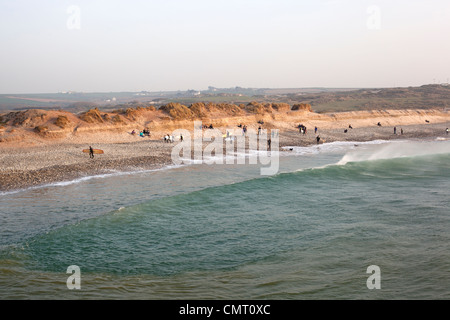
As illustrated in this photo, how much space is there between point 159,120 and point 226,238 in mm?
26624

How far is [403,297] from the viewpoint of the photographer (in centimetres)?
845

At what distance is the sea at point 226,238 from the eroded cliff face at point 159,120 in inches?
473

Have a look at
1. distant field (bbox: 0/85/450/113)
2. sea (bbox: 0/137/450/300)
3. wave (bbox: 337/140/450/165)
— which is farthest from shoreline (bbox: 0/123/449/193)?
distant field (bbox: 0/85/450/113)

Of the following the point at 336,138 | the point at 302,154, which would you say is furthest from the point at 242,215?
the point at 336,138

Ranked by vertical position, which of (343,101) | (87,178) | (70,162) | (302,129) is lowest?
(87,178)

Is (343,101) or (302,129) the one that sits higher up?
(343,101)

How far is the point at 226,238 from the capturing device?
12.4 m

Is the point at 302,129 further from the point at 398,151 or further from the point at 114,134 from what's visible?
the point at 114,134

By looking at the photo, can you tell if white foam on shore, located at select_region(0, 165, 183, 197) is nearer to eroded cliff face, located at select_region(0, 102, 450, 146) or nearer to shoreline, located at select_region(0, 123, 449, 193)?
shoreline, located at select_region(0, 123, 449, 193)

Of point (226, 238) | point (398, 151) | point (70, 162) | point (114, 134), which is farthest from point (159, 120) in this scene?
point (226, 238)

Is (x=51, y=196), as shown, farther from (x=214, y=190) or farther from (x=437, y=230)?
(x=437, y=230)

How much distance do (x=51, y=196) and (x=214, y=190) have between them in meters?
7.08

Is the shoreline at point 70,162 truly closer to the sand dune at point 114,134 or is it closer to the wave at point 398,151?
the sand dune at point 114,134

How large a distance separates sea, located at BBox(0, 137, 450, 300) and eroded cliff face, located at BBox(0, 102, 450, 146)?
473 inches
